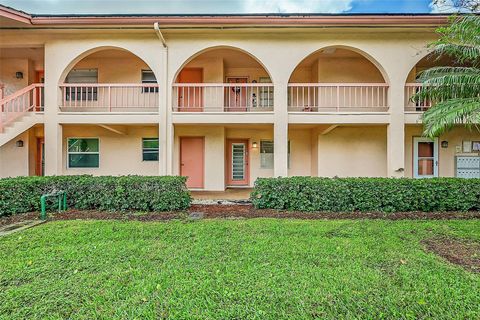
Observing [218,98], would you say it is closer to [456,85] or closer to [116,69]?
[116,69]

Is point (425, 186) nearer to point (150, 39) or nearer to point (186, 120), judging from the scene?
point (186, 120)

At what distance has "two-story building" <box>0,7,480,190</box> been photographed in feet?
28.6

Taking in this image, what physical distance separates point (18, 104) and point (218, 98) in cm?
789

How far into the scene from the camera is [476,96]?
20.8 feet

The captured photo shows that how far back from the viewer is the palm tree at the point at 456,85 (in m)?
5.86

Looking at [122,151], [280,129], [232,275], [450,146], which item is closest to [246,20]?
[280,129]

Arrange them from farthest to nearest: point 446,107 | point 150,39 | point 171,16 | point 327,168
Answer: point 327,168 → point 150,39 → point 171,16 → point 446,107

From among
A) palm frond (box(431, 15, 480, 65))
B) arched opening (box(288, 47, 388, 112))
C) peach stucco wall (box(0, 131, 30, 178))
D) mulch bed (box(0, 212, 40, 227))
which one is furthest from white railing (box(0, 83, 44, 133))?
palm frond (box(431, 15, 480, 65))

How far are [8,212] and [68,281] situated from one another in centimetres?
529

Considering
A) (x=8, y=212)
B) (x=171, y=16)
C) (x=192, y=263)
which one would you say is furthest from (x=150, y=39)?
(x=192, y=263)

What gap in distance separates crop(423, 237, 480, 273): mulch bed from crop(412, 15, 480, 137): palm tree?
2.83 m

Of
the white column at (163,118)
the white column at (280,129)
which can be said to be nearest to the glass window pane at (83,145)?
the white column at (163,118)

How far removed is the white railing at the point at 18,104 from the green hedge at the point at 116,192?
2839mm

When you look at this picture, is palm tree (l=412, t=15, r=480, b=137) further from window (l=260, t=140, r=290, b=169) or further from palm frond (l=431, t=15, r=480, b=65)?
Answer: window (l=260, t=140, r=290, b=169)
